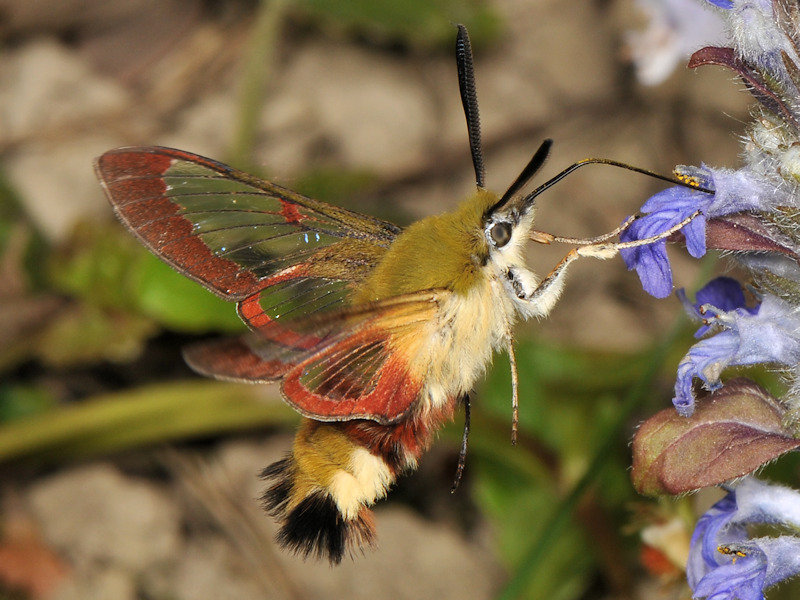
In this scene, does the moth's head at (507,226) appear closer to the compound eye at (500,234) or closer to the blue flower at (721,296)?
the compound eye at (500,234)

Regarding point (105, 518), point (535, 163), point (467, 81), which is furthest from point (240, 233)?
point (105, 518)

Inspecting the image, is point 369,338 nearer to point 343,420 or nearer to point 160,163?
point 343,420

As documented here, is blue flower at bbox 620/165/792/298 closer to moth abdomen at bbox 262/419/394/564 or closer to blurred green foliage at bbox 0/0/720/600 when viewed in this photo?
moth abdomen at bbox 262/419/394/564

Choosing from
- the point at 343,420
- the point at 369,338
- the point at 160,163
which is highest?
the point at 160,163

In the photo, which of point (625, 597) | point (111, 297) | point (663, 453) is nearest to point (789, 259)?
point (663, 453)

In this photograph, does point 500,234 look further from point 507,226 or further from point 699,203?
point 699,203

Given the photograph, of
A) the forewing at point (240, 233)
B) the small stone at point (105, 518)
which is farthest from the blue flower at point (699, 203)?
the small stone at point (105, 518)
